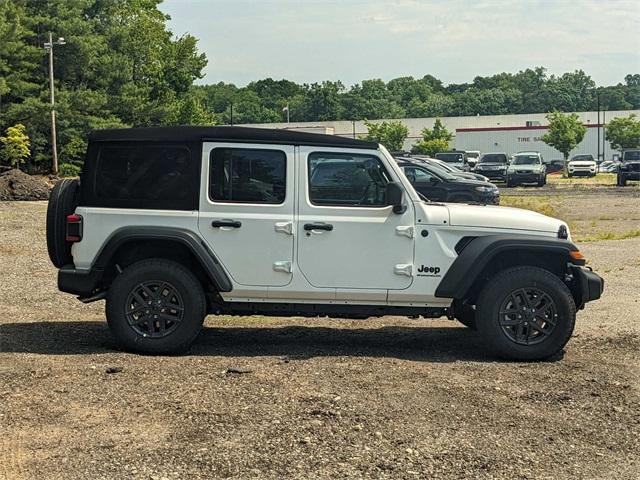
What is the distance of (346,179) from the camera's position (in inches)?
289

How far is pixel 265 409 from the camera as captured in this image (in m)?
5.57

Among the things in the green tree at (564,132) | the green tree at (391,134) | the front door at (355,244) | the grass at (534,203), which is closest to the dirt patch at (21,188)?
the grass at (534,203)

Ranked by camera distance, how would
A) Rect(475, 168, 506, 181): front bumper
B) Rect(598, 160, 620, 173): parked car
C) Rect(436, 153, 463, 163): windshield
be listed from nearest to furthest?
1. Rect(475, 168, 506, 181): front bumper
2. Rect(436, 153, 463, 163): windshield
3. Rect(598, 160, 620, 173): parked car

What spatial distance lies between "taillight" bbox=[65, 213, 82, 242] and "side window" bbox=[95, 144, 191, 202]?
0.28 m

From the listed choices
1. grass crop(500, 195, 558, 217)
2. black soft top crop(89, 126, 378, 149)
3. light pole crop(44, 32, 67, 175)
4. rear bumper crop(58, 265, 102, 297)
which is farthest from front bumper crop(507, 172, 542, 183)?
rear bumper crop(58, 265, 102, 297)

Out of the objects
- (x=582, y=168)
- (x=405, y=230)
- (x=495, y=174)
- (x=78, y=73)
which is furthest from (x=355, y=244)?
(x=582, y=168)

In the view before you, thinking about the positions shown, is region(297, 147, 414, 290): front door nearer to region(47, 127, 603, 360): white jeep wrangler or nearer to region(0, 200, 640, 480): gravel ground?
region(47, 127, 603, 360): white jeep wrangler

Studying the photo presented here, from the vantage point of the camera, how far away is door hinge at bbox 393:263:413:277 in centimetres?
720

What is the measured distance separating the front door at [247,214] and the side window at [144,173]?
208 millimetres

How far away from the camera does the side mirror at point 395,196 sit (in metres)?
7.15

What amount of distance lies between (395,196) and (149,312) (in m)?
2.36

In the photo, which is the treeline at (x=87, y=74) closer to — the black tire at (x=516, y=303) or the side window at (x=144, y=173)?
the side window at (x=144, y=173)

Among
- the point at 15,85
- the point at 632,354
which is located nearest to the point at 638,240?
the point at 632,354

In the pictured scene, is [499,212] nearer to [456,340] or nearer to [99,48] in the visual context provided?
[456,340]
